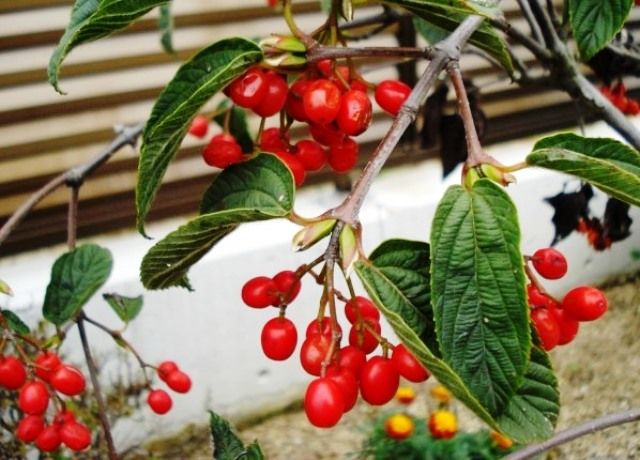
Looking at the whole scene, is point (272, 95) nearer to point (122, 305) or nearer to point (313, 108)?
point (313, 108)

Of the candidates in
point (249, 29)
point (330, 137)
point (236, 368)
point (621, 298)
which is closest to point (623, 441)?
point (621, 298)

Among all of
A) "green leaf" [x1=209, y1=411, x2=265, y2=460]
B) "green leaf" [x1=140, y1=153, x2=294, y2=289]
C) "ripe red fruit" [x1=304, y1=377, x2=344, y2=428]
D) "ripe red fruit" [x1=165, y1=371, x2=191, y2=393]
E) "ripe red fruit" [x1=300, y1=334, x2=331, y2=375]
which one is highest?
"ripe red fruit" [x1=165, y1=371, x2=191, y2=393]

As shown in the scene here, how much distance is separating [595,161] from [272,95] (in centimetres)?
25

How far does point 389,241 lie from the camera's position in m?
0.53

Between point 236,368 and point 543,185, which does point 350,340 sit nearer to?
point 236,368

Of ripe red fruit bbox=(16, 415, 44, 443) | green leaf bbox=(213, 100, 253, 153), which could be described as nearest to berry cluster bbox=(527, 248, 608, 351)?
green leaf bbox=(213, 100, 253, 153)

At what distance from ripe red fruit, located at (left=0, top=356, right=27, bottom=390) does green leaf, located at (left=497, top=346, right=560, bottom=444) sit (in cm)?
60

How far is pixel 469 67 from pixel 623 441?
1.22 meters

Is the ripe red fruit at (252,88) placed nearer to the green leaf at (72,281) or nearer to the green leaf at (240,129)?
the green leaf at (240,129)

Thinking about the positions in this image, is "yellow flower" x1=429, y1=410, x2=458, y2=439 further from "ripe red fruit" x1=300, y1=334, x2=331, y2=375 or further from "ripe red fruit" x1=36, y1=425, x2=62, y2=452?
"ripe red fruit" x1=300, y1=334, x2=331, y2=375

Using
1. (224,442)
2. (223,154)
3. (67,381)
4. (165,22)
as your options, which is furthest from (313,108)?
(165,22)

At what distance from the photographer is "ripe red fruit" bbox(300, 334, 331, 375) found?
0.54m

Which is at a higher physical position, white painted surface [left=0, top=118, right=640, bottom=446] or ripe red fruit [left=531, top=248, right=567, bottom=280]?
white painted surface [left=0, top=118, right=640, bottom=446]

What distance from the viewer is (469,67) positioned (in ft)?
8.11
